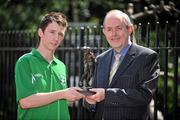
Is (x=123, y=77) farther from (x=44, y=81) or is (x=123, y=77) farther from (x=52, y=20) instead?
(x=52, y=20)

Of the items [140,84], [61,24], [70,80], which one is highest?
[61,24]

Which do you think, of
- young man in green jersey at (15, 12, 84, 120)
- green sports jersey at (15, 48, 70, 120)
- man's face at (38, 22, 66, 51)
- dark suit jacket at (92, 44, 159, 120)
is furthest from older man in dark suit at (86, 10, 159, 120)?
man's face at (38, 22, 66, 51)

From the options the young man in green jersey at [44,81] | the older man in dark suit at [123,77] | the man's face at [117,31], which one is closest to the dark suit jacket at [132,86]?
the older man in dark suit at [123,77]

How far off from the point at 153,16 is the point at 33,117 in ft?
17.5

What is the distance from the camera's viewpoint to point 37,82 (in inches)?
165

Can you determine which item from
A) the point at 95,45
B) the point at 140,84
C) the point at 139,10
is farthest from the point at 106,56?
the point at 139,10

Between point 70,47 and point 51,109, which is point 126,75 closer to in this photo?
point 51,109

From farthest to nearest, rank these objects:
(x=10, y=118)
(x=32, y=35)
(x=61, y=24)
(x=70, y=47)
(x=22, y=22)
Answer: (x=22, y=22)
(x=10, y=118)
(x=32, y=35)
(x=70, y=47)
(x=61, y=24)

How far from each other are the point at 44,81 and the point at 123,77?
0.76 m

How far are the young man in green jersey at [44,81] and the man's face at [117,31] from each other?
1.63 feet

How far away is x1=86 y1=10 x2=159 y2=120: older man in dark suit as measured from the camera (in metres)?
4.03

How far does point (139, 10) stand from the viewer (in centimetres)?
981

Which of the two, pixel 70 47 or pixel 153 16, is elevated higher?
pixel 153 16

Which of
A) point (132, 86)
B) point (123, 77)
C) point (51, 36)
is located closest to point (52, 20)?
point (51, 36)
